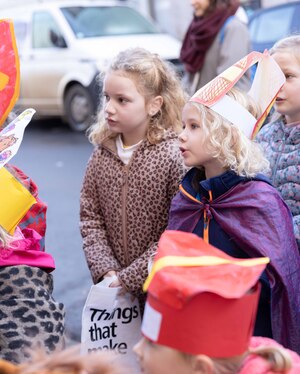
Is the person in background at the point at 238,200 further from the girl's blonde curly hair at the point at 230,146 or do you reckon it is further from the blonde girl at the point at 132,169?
the blonde girl at the point at 132,169

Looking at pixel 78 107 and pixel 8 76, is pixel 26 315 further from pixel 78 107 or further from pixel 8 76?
pixel 78 107

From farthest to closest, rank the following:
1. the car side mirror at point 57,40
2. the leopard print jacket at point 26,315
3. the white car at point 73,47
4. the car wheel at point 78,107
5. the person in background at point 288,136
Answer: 1. the car side mirror at point 57,40
2. the car wheel at point 78,107
3. the white car at point 73,47
4. the person in background at point 288,136
5. the leopard print jacket at point 26,315

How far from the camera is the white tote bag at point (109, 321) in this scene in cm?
337

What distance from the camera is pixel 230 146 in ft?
10.0

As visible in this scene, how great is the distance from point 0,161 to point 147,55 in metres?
1.20

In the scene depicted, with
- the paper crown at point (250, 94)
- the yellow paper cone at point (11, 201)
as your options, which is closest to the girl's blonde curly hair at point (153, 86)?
the paper crown at point (250, 94)

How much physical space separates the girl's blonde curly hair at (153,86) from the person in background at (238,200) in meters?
0.45

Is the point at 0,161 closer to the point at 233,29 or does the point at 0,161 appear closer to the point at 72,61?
the point at 233,29

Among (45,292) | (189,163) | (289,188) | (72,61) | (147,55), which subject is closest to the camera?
(45,292)

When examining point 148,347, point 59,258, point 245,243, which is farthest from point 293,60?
point 59,258

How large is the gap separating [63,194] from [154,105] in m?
4.85

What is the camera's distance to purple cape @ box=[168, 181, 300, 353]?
2.91 metres

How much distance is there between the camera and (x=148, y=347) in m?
2.03

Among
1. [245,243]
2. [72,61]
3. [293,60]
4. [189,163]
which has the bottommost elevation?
[72,61]
